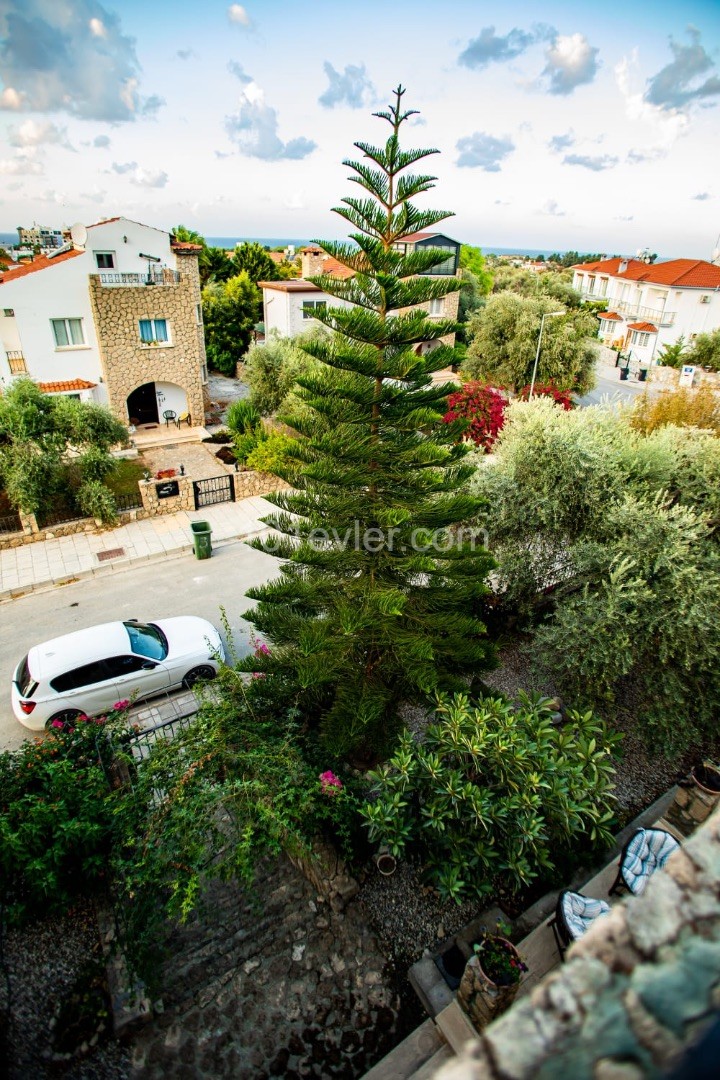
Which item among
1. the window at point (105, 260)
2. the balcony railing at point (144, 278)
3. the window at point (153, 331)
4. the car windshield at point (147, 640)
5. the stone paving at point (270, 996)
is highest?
the window at point (105, 260)

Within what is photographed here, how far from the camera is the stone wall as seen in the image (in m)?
1.36

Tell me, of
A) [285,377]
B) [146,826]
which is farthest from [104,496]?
[146,826]

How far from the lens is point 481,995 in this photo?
432 cm

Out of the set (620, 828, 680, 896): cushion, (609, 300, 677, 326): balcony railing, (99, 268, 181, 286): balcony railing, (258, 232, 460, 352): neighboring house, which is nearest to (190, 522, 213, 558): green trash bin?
(620, 828, 680, 896): cushion

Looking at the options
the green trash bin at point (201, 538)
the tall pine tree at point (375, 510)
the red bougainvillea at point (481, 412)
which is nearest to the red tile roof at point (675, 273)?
the red bougainvillea at point (481, 412)

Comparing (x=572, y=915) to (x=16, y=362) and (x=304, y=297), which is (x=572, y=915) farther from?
(x=304, y=297)

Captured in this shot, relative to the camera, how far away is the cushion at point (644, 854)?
521 centimetres

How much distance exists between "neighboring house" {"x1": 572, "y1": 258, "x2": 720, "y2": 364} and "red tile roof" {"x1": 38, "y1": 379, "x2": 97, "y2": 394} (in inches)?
1517

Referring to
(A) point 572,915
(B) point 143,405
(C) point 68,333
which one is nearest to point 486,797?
(A) point 572,915

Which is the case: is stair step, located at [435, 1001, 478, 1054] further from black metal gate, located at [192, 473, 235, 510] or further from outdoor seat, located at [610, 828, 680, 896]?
black metal gate, located at [192, 473, 235, 510]

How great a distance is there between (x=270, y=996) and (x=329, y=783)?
1776 mm

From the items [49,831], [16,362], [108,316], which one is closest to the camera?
[49,831]

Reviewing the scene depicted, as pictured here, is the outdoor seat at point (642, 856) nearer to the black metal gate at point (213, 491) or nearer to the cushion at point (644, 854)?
the cushion at point (644, 854)

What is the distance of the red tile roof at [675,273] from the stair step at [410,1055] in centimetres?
4941
